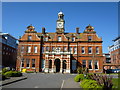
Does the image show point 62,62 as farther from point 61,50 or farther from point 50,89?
point 50,89

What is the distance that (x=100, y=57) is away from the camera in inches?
1726

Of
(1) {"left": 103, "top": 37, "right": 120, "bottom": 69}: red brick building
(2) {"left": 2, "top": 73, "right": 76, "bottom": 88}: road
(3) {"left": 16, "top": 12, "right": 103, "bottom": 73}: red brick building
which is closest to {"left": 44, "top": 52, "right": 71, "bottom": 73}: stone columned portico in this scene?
(3) {"left": 16, "top": 12, "right": 103, "bottom": 73}: red brick building

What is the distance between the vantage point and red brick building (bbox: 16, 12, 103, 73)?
43500 mm

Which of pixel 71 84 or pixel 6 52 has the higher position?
pixel 6 52

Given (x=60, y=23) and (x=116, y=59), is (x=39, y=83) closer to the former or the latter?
(x=60, y=23)

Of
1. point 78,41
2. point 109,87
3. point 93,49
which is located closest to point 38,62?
point 78,41

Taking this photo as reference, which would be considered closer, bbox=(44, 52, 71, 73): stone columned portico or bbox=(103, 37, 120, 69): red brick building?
bbox=(44, 52, 71, 73): stone columned portico

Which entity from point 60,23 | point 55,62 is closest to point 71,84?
point 55,62

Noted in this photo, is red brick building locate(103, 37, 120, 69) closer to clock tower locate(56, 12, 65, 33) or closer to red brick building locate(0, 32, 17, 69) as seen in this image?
clock tower locate(56, 12, 65, 33)

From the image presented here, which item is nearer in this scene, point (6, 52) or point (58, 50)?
point (58, 50)

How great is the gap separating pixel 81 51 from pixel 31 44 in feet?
54.2

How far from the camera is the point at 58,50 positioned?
1682 inches

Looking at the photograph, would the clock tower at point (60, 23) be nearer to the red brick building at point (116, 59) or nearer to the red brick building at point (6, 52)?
the red brick building at point (6, 52)

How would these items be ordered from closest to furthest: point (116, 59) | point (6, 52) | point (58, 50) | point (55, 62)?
point (58, 50), point (55, 62), point (6, 52), point (116, 59)
